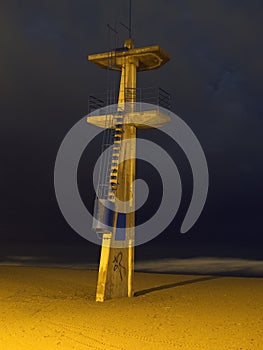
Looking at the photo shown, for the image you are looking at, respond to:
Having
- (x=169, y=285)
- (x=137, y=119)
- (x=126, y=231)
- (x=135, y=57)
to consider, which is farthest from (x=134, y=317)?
(x=135, y=57)

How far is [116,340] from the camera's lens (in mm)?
16266

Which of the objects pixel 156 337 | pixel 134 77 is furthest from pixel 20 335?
pixel 134 77

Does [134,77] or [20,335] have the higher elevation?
[134,77]

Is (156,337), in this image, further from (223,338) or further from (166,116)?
(166,116)

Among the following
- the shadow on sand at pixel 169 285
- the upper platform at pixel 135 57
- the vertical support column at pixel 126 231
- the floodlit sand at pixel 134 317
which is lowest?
the shadow on sand at pixel 169 285

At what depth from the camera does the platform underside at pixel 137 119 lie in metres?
25.9

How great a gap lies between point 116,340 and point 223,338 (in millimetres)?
3228

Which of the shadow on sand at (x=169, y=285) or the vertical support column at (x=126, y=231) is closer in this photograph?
the vertical support column at (x=126, y=231)

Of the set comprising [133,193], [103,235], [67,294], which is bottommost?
Answer: [67,294]

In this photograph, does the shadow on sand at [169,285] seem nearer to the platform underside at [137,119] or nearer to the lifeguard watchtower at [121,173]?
the lifeguard watchtower at [121,173]

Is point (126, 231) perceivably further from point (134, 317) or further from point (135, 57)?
point (135, 57)

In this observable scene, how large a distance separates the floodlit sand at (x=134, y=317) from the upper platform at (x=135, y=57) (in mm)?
11371

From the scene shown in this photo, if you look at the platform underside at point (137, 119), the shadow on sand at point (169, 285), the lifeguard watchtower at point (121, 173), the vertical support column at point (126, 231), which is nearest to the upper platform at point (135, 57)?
the lifeguard watchtower at point (121, 173)

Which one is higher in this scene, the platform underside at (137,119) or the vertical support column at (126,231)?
the platform underside at (137,119)
